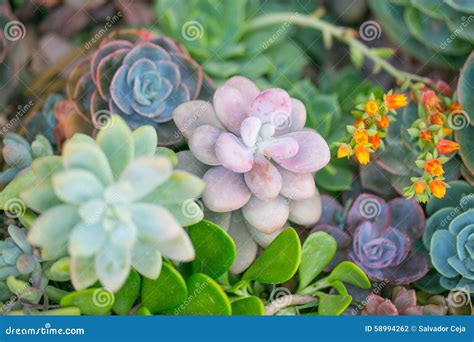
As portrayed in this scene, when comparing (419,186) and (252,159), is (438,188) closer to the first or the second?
(419,186)

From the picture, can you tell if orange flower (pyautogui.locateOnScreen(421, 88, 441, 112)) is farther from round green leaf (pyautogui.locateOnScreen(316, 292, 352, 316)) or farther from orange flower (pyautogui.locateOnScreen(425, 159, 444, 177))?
round green leaf (pyautogui.locateOnScreen(316, 292, 352, 316))

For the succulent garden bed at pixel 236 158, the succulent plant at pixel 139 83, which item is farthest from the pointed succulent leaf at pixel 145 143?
the succulent plant at pixel 139 83

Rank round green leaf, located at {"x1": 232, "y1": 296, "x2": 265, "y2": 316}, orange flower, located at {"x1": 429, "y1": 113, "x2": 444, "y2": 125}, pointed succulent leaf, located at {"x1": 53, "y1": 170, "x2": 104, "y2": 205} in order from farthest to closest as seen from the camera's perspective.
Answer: orange flower, located at {"x1": 429, "y1": 113, "x2": 444, "y2": 125}
round green leaf, located at {"x1": 232, "y1": 296, "x2": 265, "y2": 316}
pointed succulent leaf, located at {"x1": 53, "y1": 170, "x2": 104, "y2": 205}

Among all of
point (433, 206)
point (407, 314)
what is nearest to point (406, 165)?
point (433, 206)

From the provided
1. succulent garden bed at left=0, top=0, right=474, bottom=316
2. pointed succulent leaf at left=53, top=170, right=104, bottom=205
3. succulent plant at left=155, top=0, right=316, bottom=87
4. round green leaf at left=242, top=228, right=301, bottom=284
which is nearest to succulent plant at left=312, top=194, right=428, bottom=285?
succulent garden bed at left=0, top=0, right=474, bottom=316

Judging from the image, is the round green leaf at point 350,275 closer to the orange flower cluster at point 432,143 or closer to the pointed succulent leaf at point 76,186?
the orange flower cluster at point 432,143

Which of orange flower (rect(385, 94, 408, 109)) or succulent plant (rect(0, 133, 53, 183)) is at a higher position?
succulent plant (rect(0, 133, 53, 183))
